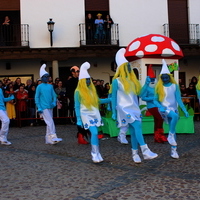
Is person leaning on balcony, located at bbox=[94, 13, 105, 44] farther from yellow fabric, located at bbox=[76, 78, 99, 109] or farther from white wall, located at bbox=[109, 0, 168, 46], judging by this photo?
yellow fabric, located at bbox=[76, 78, 99, 109]

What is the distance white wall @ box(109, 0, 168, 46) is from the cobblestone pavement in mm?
10985

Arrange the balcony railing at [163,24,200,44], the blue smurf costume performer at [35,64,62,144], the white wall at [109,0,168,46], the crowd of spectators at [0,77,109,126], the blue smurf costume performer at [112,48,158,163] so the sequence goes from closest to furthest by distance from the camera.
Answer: the blue smurf costume performer at [112,48,158,163] → the blue smurf costume performer at [35,64,62,144] → the crowd of spectators at [0,77,109,126] → the white wall at [109,0,168,46] → the balcony railing at [163,24,200,44]

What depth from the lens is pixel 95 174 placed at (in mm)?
5211

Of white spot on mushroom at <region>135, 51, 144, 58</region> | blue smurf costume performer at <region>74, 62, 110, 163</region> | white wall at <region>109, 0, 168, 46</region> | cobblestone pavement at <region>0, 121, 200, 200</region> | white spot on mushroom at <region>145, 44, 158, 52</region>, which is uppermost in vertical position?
white wall at <region>109, 0, 168, 46</region>

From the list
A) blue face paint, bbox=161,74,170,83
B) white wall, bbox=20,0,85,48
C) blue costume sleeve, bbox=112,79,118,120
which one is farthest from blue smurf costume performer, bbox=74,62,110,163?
white wall, bbox=20,0,85,48

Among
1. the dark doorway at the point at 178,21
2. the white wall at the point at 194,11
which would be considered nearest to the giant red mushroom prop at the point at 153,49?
the dark doorway at the point at 178,21

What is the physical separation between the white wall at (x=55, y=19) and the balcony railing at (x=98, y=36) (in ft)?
1.03

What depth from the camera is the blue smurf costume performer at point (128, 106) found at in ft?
18.8

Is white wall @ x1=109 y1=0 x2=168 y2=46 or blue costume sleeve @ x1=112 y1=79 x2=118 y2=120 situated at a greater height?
white wall @ x1=109 y1=0 x2=168 y2=46

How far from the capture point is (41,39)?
17.2 m

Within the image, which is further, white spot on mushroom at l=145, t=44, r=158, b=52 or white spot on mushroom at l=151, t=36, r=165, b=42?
white spot on mushroom at l=151, t=36, r=165, b=42

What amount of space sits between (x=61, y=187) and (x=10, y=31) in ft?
47.2

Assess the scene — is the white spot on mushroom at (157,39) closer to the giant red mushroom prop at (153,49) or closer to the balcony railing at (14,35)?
the giant red mushroom prop at (153,49)

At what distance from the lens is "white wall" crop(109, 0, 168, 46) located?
58.4ft
